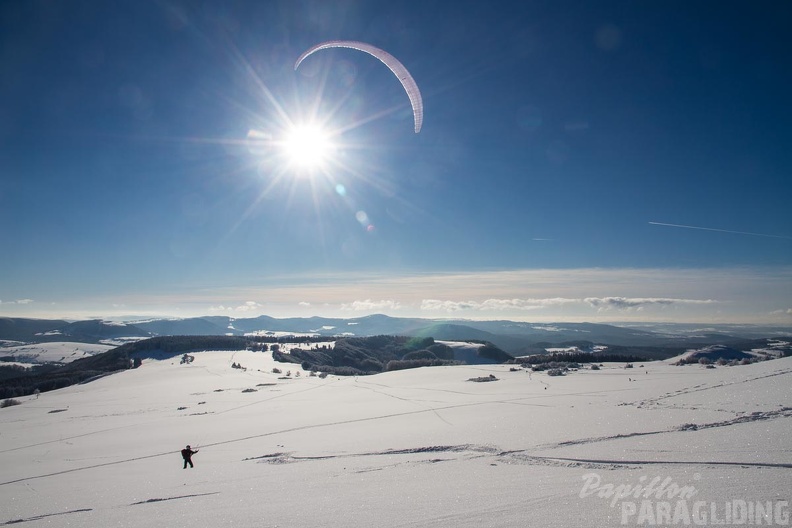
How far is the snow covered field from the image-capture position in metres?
4.27

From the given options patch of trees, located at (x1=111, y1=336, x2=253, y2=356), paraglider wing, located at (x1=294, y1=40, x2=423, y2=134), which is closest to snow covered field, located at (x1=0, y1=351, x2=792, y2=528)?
paraglider wing, located at (x1=294, y1=40, x2=423, y2=134)

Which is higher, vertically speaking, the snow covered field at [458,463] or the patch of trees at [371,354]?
the snow covered field at [458,463]

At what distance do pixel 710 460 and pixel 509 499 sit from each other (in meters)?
2.68

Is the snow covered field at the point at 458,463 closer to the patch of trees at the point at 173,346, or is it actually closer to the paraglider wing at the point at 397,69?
the paraglider wing at the point at 397,69

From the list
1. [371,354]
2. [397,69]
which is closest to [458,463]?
[397,69]

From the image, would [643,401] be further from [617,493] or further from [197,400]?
[197,400]

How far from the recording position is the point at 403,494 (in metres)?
5.25

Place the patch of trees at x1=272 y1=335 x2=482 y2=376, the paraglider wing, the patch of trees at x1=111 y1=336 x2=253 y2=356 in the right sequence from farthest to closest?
1. the patch of trees at x1=111 y1=336 x2=253 y2=356
2. the patch of trees at x1=272 y1=335 x2=482 y2=376
3. the paraglider wing

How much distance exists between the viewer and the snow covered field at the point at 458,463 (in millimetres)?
4273

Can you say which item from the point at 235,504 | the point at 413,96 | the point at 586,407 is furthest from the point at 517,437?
the point at 413,96

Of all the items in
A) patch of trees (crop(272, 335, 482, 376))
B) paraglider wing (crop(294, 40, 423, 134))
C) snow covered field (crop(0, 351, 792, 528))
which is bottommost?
patch of trees (crop(272, 335, 482, 376))

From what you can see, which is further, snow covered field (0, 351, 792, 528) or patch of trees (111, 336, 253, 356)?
patch of trees (111, 336, 253, 356)

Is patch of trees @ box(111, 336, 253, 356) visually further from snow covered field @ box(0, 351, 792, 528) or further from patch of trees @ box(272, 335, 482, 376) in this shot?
snow covered field @ box(0, 351, 792, 528)

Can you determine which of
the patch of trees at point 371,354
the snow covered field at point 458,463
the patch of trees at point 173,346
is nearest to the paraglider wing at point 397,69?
the snow covered field at point 458,463
